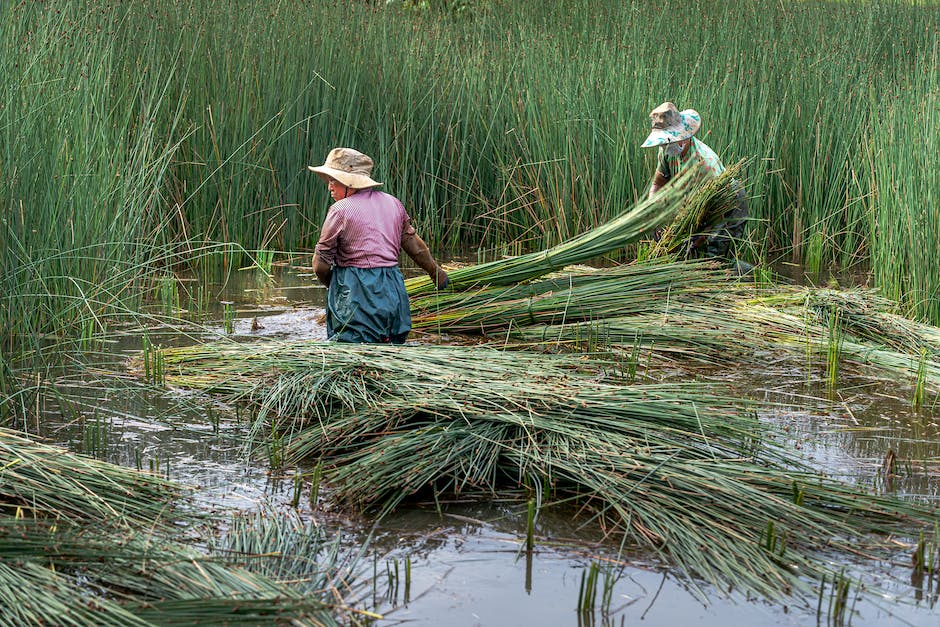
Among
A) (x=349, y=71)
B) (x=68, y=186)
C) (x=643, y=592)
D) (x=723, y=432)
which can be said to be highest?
(x=349, y=71)

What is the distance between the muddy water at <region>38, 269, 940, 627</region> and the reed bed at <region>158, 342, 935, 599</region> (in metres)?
Answer: 0.11

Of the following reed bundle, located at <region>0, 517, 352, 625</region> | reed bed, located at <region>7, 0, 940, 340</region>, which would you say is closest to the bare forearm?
reed bed, located at <region>7, 0, 940, 340</region>

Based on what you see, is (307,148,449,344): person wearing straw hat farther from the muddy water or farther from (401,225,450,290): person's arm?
the muddy water

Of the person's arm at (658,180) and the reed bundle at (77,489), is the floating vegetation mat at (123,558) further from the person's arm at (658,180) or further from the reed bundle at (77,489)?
the person's arm at (658,180)

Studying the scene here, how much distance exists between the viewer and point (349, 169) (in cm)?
521

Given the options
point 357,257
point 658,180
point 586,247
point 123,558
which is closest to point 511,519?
point 123,558

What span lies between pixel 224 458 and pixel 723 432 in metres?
1.85

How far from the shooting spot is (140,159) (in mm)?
5074

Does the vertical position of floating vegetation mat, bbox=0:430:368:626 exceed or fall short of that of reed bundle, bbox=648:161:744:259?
it falls short

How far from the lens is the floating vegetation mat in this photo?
8.36 feet

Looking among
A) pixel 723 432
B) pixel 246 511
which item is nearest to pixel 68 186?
pixel 246 511

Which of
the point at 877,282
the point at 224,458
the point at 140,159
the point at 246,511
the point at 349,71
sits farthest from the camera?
the point at 349,71

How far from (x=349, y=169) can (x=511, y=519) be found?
2.31 meters

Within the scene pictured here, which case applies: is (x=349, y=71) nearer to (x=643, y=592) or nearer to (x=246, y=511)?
(x=246, y=511)
